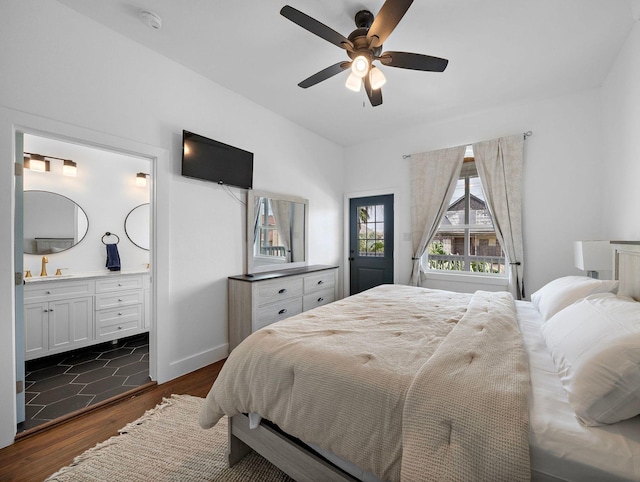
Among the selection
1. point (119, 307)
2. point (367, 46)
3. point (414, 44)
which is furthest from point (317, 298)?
point (414, 44)

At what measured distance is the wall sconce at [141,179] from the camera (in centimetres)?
382

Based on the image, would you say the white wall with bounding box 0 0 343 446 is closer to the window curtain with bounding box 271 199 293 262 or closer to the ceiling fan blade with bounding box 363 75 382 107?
the window curtain with bounding box 271 199 293 262

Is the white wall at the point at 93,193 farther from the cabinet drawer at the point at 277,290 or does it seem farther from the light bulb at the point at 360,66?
the light bulb at the point at 360,66

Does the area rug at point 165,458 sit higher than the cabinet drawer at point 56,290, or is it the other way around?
the cabinet drawer at point 56,290

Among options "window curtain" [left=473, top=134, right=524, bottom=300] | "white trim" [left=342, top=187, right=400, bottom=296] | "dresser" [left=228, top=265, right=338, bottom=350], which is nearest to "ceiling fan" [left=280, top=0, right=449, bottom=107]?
"window curtain" [left=473, top=134, right=524, bottom=300]

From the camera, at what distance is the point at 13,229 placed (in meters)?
1.69

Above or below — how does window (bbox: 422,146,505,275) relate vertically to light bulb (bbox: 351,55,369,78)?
below

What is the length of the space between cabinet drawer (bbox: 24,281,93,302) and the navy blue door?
11.6 ft

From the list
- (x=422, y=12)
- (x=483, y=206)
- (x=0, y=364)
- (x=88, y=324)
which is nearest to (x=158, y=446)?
(x=0, y=364)

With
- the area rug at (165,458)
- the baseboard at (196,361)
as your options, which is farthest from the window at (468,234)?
the area rug at (165,458)

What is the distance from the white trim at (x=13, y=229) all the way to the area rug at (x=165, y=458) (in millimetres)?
571

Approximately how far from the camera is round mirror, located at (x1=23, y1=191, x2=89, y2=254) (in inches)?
121

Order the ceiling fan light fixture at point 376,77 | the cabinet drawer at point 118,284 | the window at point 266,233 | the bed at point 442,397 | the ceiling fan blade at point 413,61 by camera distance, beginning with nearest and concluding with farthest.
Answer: the bed at point 442,397, the ceiling fan blade at point 413,61, the ceiling fan light fixture at point 376,77, the cabinet drawer at point 118,284, the window at point 266,233

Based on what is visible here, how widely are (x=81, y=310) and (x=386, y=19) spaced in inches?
152
